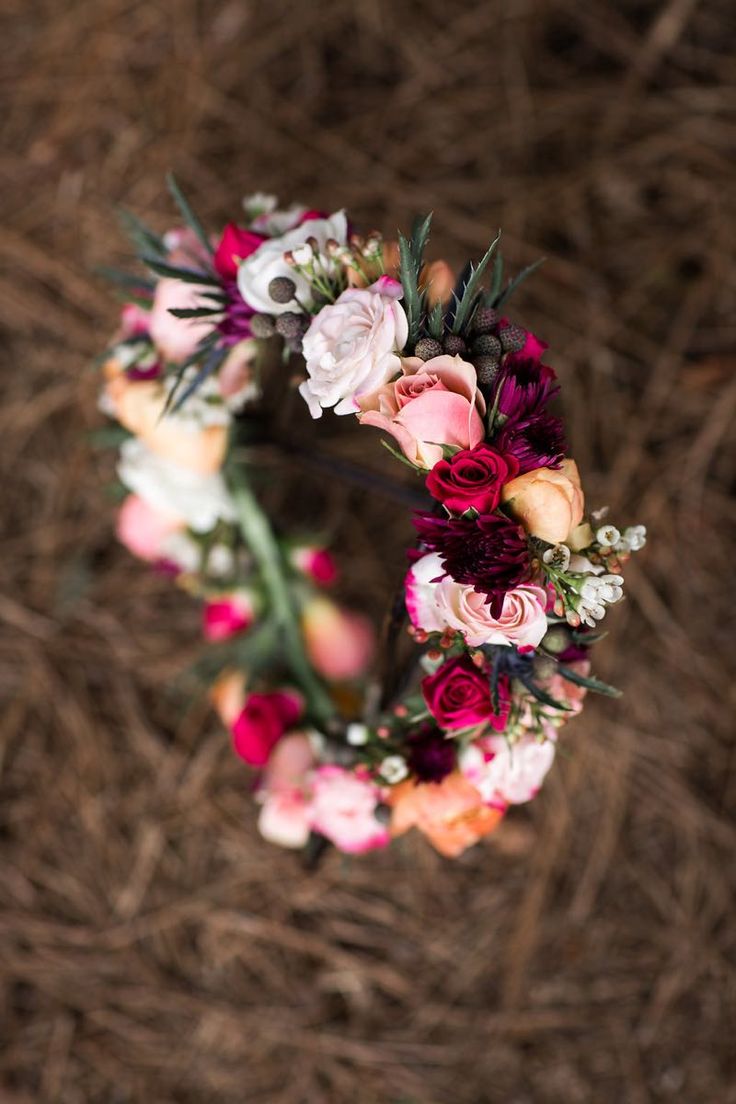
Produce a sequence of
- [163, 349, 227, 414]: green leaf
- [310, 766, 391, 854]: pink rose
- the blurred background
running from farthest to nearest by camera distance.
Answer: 1. the blurred background
2. [310, 766, 391, 854]: pink rose
3. [163, 349, 227, 414]: green leaf

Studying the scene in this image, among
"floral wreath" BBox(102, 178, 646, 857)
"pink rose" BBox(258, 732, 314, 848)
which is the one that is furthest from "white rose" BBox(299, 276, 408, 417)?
"pink rose" BBox(258, 732, 314, 848)

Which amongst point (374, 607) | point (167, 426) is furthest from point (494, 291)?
point (374, 607)

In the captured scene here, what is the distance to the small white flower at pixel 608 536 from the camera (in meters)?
0.74

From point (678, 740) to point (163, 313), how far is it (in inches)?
43.2

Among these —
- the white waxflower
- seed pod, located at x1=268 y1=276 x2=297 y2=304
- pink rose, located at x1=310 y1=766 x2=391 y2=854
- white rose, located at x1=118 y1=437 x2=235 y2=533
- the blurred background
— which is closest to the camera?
the white waxflower

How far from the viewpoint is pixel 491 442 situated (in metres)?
0.76

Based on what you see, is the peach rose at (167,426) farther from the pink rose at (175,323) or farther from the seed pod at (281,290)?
the seed pod at (281,290)

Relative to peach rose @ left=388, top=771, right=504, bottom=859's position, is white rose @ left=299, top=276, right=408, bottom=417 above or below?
above

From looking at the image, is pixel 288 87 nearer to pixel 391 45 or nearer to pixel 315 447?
pixel 391 45

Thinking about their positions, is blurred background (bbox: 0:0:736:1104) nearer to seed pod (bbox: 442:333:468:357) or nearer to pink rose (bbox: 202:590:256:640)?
pink rose (bbox: 202:590:256:640)

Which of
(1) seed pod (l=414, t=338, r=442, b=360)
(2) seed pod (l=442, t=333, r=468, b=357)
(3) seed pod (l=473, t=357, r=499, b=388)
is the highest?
(1) seed pod (l=414, t=338, r=442, b=360)

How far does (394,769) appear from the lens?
0.97 metres

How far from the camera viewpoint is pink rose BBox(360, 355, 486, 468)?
2.32 ft

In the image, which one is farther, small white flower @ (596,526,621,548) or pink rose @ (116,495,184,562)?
pink rose @ (116,495,184,562)
